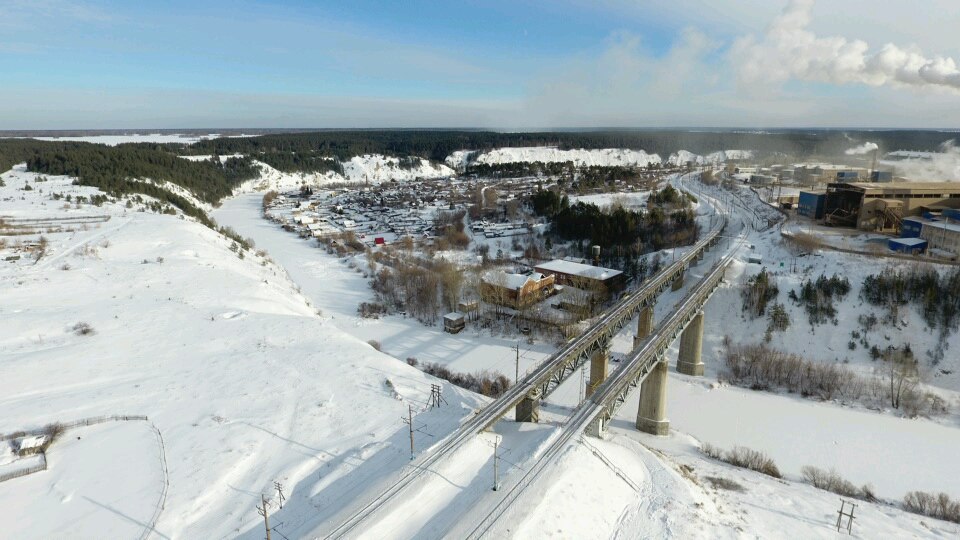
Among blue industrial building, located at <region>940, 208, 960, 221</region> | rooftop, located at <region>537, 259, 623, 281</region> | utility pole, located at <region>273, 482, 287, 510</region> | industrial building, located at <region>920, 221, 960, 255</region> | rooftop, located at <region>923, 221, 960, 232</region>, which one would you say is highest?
blue industrial building, located at <region>940, 208, 960, 221</region>

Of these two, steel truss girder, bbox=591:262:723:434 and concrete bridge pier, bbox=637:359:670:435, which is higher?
steel truss girder, bbox=591:262:723:434

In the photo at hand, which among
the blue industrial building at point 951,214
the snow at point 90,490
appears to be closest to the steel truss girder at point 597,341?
the snow at point 90,490

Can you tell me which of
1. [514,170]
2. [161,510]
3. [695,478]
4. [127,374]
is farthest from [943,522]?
[514,170]

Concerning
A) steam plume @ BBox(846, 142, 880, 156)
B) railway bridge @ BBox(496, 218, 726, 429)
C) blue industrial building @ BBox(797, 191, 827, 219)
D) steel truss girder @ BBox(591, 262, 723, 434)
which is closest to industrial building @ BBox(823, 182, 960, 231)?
blue industrial building @ BBox(797, 191, 827, 219)

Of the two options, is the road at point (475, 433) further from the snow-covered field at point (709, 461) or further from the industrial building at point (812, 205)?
the industrial building at point (812, 205)

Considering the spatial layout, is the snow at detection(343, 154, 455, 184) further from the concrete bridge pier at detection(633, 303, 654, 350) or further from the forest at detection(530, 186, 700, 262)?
the concrete bridge pier at detection(633, 303, 654, 350)

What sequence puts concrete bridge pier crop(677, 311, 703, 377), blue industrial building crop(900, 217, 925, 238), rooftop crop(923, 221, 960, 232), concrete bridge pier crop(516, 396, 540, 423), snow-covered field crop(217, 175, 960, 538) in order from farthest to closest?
blue industrial building crop(900, 217, 925, 238) < rooftop crop(923, 221, 960, 232) < concrete bridge pier crop(677, 311, 703, 377) < concrete bridge pier crop(516, 396, 540, 423) < snow-covered field crop(217, 175, 960, 538)

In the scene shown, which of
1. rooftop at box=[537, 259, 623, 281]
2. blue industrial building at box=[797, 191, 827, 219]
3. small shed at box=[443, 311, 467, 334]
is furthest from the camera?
blue industrial building at box=[797, 191, 827, 219]
